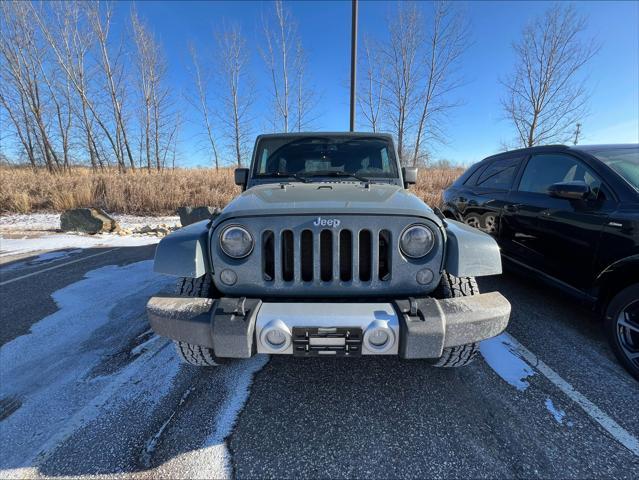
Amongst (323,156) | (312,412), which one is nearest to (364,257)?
(312,412)

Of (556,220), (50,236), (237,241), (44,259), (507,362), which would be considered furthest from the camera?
(50,236)

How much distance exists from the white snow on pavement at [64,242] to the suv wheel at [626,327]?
25.1 feet

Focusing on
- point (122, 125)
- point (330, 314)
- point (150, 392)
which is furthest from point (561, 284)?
point (122, 125)

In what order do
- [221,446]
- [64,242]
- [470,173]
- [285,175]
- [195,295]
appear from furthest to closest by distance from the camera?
[64,242], [470,173], [285,175], [195,295], [221,446]

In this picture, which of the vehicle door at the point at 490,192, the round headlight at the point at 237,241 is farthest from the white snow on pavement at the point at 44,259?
the vehicle door at the point at 490,192

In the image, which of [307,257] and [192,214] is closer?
[307,257]

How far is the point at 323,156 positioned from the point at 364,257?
5.79 ft

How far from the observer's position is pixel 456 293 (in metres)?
1.87

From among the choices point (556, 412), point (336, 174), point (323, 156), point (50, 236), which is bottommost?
point (556, 412)

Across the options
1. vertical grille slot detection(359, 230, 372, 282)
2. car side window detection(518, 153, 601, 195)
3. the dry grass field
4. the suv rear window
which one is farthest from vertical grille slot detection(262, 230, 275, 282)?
the dry grass field

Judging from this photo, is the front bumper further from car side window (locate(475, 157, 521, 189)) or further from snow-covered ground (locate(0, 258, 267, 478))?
car side window (locate(475, 157, 521, 189))

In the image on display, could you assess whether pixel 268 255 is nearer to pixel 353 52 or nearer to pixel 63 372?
pixel 63 372

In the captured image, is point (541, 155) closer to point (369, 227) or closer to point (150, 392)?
point (369, 227)

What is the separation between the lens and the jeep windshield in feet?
10.4
